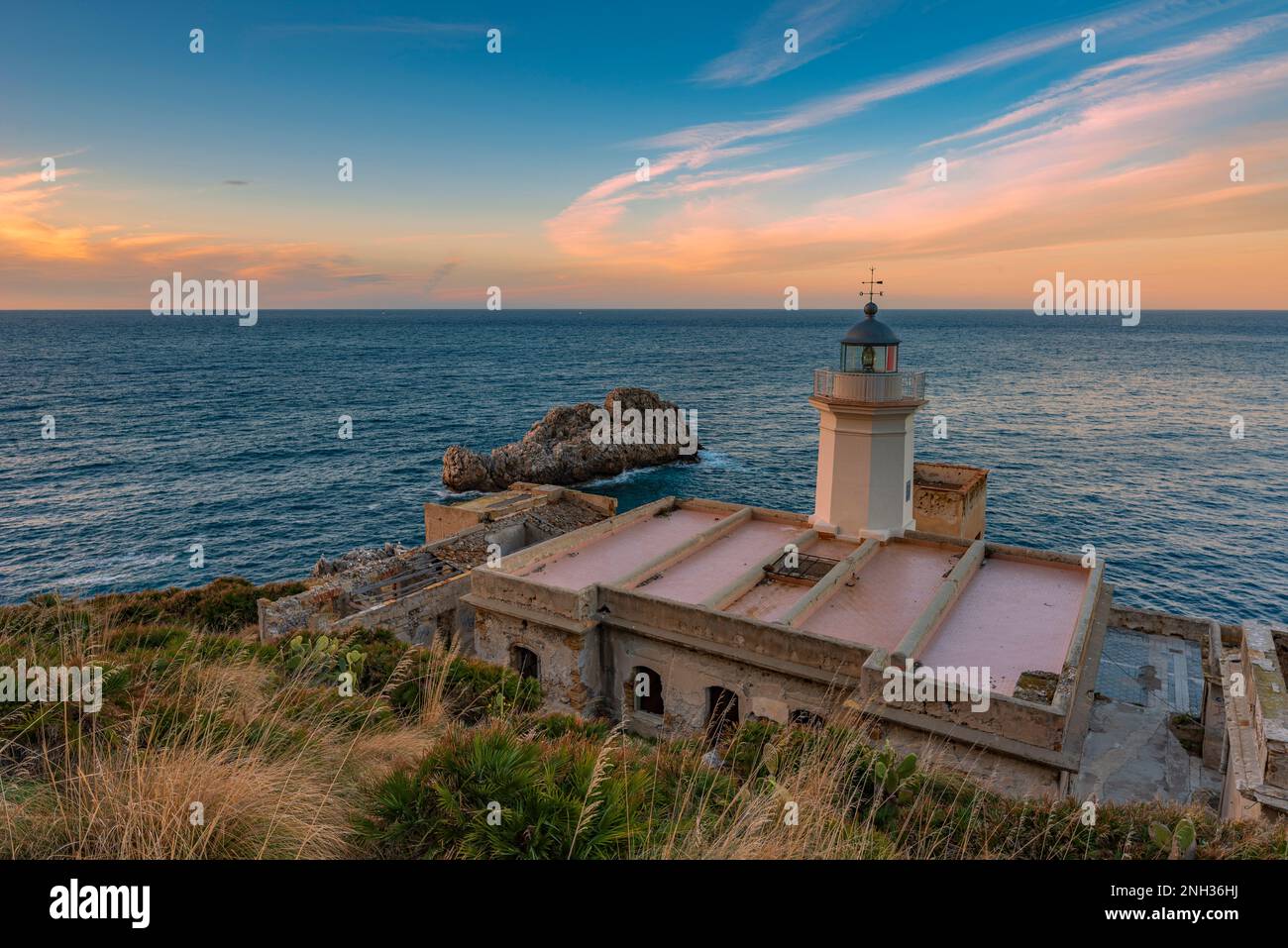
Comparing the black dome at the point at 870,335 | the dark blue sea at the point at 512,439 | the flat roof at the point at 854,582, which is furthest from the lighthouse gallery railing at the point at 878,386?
the dark blue sea at the point at 512,439

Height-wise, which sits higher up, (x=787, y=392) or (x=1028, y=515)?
(x=787, y=392)

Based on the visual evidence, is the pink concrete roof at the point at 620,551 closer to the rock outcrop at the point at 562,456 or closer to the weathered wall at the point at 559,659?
the weathered wall at the point at 559,659

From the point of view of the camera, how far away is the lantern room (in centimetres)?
1988

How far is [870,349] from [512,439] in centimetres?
5430

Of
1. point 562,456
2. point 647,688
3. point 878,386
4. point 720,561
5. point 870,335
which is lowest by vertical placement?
point 647,688

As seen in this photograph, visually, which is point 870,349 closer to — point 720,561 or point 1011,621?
point 720,561

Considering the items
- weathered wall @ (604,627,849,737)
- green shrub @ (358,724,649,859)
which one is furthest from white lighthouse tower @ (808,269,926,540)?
green shrub @ (358,724,649,859)

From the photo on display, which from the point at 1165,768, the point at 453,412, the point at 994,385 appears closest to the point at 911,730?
the point at 1165,768

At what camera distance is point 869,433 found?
19734 mm

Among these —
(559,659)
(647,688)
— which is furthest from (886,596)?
(559,659)

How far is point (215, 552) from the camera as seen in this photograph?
3866cm

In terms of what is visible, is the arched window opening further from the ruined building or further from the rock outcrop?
the rock outcrop

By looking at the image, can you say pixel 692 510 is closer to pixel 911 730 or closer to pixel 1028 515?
pixel 911 730
